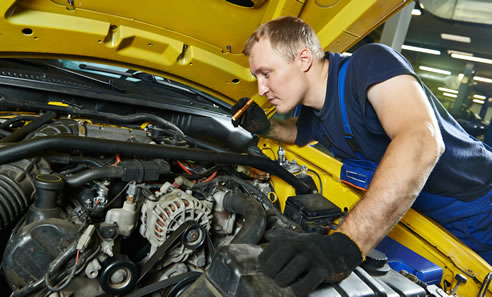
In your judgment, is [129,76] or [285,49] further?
[129,76]

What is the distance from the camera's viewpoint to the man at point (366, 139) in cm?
74

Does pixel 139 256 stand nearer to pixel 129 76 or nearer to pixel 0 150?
pixel 0 150

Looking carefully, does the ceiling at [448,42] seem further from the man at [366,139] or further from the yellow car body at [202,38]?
the man at [366,139]

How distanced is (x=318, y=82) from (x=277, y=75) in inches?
7.7

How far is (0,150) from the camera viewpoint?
2.90 feet

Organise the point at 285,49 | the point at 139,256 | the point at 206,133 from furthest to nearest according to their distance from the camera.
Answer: the point at 206,133, the point at 285,49, the point at 139,256

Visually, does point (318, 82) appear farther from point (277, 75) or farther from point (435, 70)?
point (435, 70)

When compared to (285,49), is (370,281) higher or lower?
lower

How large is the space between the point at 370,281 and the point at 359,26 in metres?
1.16

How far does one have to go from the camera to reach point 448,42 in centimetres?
932

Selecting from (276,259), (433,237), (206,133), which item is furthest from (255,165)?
(433,237)

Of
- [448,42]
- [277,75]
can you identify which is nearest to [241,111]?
[277,75]

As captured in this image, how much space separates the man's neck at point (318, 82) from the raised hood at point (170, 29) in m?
0.26

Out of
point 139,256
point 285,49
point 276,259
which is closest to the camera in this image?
point 276,259
